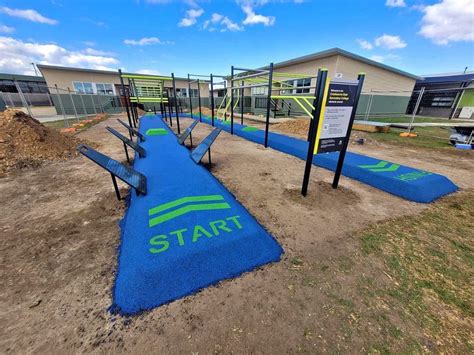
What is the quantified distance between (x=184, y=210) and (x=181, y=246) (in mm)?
751

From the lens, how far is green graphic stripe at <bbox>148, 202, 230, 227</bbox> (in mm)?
2756

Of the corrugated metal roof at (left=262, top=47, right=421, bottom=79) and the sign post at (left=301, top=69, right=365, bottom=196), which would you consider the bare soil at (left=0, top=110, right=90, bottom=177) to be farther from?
the corrugated metal roof at (left=262, top=47, right=421, bottom=79)

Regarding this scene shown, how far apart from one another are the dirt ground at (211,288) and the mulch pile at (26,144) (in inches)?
86.2

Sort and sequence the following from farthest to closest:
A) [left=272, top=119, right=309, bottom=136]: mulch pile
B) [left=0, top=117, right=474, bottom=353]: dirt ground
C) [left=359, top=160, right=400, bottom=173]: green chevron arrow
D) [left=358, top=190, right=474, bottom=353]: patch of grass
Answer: [left=272, top=119, right=309, bottom=136]: mulch pile < [left=359, top=160, right=400, bottom=173]: green chevron arrow < [left=358, top=190, right=474, bottom=353]: patch of grass < [left=0, top=117, right=474, bottom=353]: dirt ground

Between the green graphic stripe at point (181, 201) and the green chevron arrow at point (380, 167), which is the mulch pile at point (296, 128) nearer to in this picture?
the green chevron arrow at point (380, 167)

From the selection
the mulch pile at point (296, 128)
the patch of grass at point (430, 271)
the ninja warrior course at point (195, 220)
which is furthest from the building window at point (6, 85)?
the patch of grass at point (430, 271)

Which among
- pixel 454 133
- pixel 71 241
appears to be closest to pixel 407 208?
pixel 71 241

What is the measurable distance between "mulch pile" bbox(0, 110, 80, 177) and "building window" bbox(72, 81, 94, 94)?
60.6 feet

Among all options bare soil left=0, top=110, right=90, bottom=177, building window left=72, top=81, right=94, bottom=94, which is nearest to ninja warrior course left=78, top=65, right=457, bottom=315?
bare soil left=0, top=110, right=90, bottom=177

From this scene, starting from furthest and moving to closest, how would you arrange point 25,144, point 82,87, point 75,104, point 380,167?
1. point 82,87
2. point 75,104
3. point 25,144
4. point 380,167

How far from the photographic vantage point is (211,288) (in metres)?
1.98

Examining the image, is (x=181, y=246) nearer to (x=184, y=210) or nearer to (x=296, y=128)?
(x=184, y=210)

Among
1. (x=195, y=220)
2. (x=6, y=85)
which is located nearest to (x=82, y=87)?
(x=6, y=85)

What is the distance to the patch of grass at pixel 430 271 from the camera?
167 centimetres
